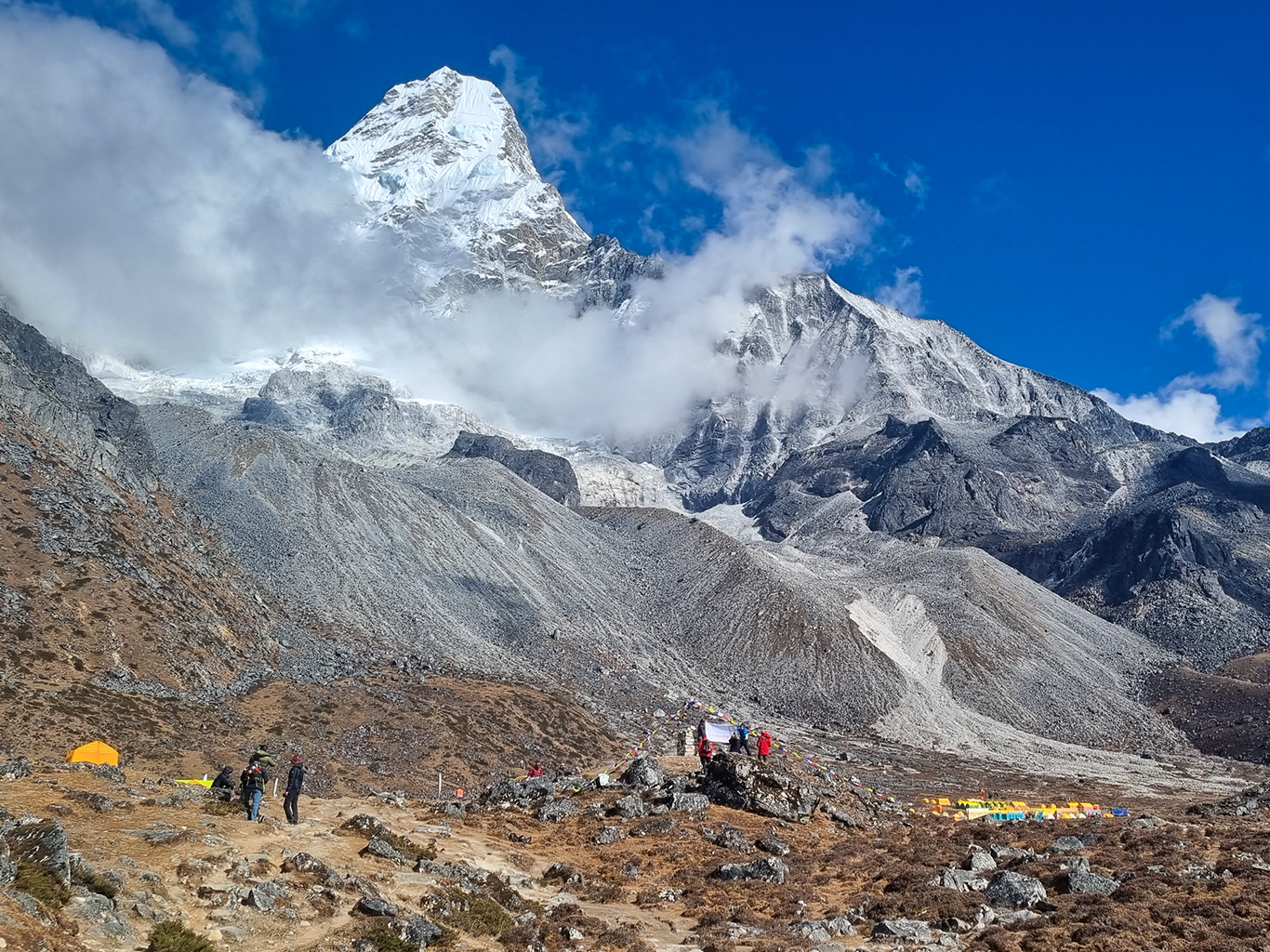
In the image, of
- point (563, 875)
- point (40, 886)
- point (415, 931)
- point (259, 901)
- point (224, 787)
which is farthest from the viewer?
point (224, 787)

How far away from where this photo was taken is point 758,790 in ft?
106

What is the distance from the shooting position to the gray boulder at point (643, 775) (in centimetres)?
3444

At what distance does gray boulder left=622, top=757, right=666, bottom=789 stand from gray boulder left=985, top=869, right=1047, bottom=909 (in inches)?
584

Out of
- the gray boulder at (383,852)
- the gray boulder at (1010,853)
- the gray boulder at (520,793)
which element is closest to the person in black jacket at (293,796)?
the gray boulder at (383,852)

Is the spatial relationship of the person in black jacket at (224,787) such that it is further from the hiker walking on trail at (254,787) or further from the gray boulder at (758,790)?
the gray boulder at (758,790)

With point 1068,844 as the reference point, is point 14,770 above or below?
below

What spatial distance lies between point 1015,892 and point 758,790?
12.0 meters

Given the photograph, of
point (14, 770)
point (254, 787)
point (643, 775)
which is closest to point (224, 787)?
point (254, 787)

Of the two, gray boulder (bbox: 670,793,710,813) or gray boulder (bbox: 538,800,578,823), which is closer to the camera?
gray boulder (bbox: 670,793,710,813)

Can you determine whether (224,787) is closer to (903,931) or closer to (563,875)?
(563,875)

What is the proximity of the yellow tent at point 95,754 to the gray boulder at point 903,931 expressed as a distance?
118ft

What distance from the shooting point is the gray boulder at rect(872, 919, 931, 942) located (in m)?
19.7

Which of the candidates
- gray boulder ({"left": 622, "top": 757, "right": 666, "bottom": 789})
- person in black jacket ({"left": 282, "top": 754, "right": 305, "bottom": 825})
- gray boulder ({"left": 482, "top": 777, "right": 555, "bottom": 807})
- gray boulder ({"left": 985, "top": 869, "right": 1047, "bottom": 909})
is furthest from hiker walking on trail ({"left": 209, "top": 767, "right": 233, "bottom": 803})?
gray boulder ({"left": 985, "top": 869, "right": 1047, "bottom": 909})

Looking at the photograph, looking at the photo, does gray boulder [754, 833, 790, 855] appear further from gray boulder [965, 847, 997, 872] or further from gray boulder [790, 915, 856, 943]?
gray boulder [790, 915, 856, 943]
